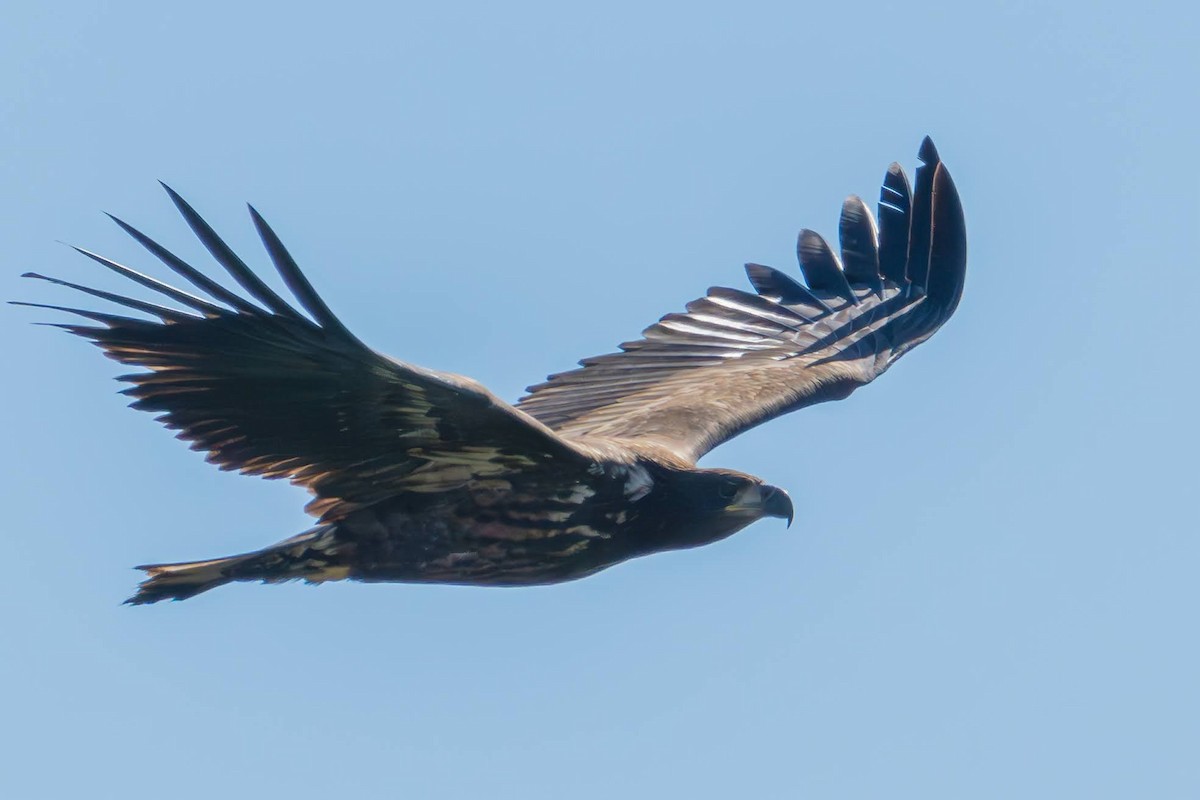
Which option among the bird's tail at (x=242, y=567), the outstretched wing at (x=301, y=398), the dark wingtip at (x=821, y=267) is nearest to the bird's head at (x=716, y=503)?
the outstretched wing at (x=301, y=398)

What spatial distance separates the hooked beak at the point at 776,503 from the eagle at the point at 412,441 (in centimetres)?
1

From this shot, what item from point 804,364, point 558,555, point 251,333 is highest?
point 804,364

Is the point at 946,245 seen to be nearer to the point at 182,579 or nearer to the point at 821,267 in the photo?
the point at 821,267

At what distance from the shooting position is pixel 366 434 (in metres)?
9.29

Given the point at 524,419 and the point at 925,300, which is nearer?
the point at 524,419

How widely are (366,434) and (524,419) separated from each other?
865mm

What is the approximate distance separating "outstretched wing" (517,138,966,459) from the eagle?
41 mm

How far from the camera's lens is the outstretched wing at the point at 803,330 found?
42.7 ft

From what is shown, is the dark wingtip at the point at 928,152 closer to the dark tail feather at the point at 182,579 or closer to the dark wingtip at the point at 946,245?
A: the dark wingtip at the point at 946,245

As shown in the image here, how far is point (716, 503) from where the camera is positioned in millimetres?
10477

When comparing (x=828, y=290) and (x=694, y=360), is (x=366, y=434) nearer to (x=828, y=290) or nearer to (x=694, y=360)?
(x=694, y=360)

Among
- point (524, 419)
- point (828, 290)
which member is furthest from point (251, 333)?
point (828, 290)

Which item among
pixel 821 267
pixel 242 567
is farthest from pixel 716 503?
pixel 821 267

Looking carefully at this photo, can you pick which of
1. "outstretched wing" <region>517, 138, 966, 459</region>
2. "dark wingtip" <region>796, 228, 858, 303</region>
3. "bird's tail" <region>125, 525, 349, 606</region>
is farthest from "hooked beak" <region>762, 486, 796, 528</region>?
"dark wingtip" <region>796, 228, 858, 303</region>
